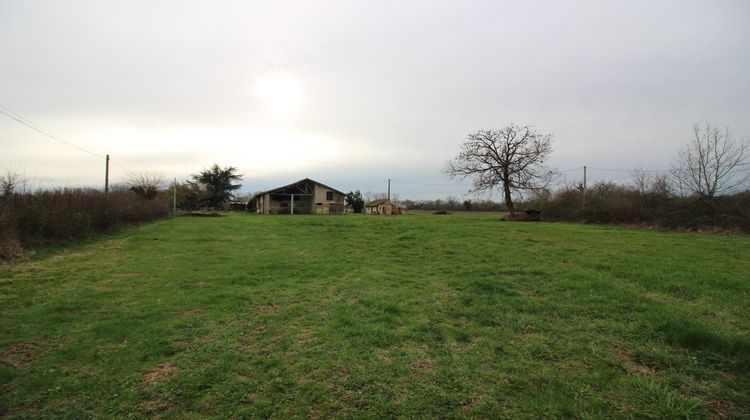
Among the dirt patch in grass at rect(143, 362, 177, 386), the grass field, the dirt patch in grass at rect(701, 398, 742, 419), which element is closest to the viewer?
the dirt patch in grass at rect(701, 398, 742, 419)

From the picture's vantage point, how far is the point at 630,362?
3.68m

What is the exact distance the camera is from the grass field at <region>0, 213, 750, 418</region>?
2.95 m

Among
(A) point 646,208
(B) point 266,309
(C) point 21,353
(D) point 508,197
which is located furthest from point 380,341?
(D) point 508,197

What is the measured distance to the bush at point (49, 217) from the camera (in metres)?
10.7

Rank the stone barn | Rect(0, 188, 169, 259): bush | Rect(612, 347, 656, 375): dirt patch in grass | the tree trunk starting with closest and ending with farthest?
Rect(612, 347, 656, 375): dirt patch in grass
Rect(0, 188, 169, 259): bush
the tree trunk
the stone barn

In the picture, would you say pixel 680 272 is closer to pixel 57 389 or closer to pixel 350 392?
pixel 350 392

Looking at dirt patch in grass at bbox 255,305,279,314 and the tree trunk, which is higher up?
the tree trunk

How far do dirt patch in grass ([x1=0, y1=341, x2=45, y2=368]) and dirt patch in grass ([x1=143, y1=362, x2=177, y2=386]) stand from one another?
4.90 ft

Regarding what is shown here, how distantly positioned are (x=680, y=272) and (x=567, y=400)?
22.2 feet

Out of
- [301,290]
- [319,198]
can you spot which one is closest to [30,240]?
[301,290]

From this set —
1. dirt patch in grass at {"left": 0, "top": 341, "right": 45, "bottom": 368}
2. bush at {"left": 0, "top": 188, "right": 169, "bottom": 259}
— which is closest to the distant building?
bush at {"left": 0, "top": 188, "right": 169, "bottom": 259}

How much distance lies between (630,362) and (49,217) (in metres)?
17.1

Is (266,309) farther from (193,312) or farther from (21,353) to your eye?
(21,353)

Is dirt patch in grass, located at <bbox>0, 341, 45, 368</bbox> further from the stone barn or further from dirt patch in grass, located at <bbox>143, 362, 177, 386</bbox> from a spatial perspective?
the stone barn
